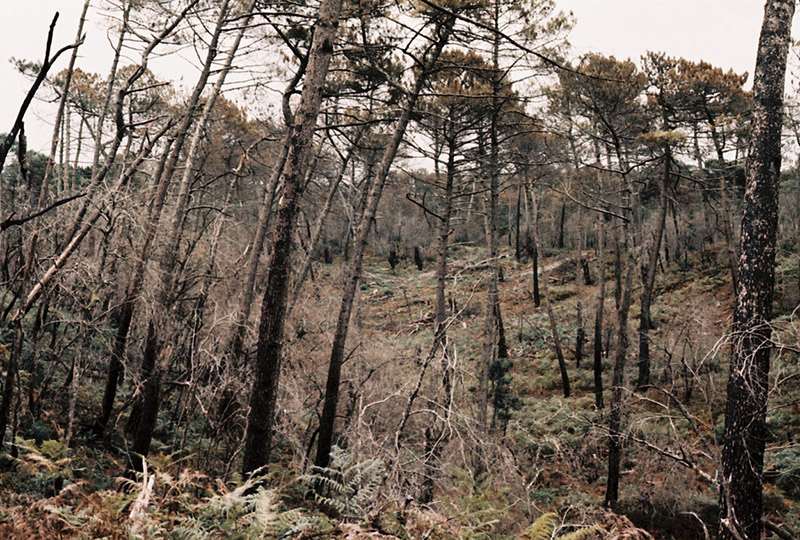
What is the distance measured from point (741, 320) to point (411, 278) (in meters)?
26.8

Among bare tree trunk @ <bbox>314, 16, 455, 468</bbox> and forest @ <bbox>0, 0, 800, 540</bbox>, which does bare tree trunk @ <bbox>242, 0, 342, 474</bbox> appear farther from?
bare tree trunk @ <bbox>314, 16, 455, 468</bbox>

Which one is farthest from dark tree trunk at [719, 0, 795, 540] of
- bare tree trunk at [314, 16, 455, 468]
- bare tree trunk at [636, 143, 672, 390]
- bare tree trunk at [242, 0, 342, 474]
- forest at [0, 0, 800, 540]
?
bare tree trunk at [314, 16, 455, 468]

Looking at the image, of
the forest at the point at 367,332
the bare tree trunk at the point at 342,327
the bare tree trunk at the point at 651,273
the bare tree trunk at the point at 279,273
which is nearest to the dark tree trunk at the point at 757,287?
the forest at the point at 367,332

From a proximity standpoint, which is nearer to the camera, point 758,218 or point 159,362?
point 758,218

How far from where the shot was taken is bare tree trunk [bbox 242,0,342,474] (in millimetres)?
4004

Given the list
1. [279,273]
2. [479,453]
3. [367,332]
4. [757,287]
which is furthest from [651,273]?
[367,332]

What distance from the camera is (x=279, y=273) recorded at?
4.12m

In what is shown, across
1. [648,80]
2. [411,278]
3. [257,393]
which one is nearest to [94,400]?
[257,393]

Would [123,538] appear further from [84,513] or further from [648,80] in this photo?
[648,80]

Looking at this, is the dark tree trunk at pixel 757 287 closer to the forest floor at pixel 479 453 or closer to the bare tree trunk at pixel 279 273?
the forest floor at pixel 479 453

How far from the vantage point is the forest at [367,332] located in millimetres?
4027

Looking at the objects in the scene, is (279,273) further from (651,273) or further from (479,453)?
(651,273)

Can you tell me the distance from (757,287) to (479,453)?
405 centimetres

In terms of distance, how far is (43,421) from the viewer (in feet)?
26.4
